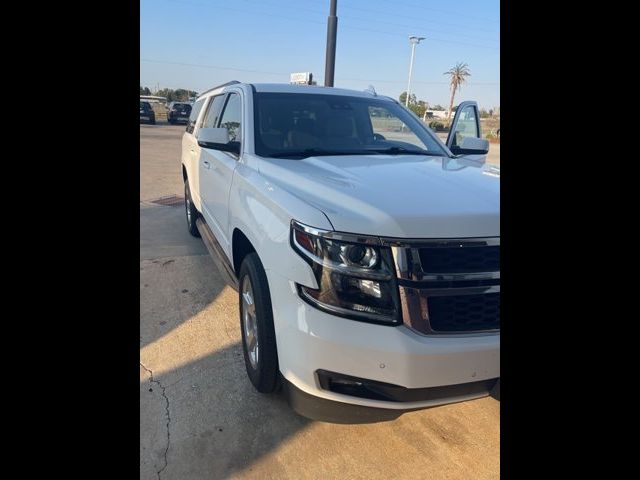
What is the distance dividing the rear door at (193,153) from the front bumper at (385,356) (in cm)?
328

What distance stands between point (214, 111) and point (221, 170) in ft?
4.72

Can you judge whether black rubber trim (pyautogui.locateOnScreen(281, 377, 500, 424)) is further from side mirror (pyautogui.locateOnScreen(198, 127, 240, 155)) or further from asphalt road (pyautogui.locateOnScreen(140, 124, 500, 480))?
side mirror (pyautogui.locateOnScreen(198, 127, 240, 155))

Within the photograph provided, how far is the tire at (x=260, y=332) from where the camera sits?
2.22 metres

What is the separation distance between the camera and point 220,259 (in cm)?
361

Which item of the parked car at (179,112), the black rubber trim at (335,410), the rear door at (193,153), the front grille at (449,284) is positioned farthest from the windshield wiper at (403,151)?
the parked car at (179,112)

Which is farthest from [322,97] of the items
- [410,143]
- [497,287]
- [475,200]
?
[497,287]

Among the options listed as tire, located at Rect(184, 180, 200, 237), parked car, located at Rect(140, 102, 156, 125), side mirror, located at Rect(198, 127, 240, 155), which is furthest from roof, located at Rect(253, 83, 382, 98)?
parked car, located at Rect(140, 102, 156, 125)

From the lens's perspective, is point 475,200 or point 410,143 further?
point 410,143

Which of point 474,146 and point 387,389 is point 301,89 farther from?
point 387,389

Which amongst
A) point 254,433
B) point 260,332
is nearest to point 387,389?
point 260,332
